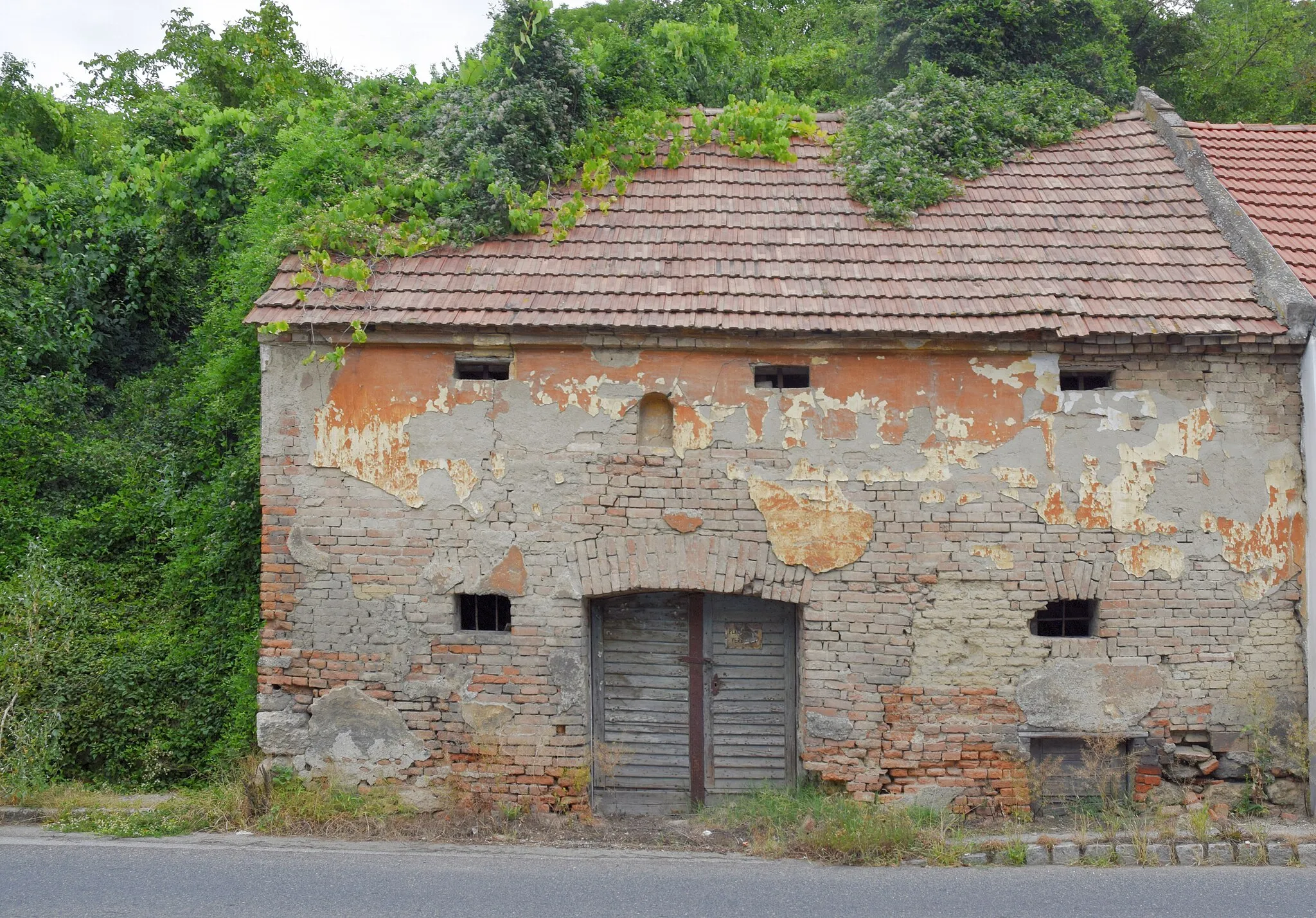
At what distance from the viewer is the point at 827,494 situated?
7.43m

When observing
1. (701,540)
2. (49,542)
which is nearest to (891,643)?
(701,540)

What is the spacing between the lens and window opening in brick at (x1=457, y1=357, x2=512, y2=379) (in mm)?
7562

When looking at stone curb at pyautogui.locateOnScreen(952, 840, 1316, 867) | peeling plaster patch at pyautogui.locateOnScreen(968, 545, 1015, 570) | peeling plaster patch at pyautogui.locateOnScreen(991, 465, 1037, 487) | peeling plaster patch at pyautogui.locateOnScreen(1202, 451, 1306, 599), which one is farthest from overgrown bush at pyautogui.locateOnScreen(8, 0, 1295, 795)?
stone curb at pyautogui.locateOnScreen(952, 840, 1316, 867)

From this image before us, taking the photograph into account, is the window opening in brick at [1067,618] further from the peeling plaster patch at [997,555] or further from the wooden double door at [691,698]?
the wooden double door at [691,698]

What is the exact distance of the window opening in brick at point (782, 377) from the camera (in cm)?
761

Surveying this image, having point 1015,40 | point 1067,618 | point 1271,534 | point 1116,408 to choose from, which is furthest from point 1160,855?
point 1015,40

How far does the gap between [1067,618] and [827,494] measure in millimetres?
2230

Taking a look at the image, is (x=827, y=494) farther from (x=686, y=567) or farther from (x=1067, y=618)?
(x=1067, y=618)

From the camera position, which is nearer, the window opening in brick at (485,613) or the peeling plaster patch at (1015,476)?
the peeling plaster patch at (1015,476)

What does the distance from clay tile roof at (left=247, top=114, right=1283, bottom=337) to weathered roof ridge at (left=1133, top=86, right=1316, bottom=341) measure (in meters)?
0.09

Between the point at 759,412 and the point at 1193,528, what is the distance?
11.7 ft

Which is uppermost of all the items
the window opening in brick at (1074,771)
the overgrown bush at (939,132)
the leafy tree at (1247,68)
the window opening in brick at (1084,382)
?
the leafy tree at (1247,68)

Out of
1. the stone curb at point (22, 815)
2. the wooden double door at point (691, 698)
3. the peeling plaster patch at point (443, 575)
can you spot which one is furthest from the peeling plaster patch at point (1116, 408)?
the stone curb at point (22, 815)

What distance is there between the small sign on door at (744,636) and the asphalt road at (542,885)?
175cm
